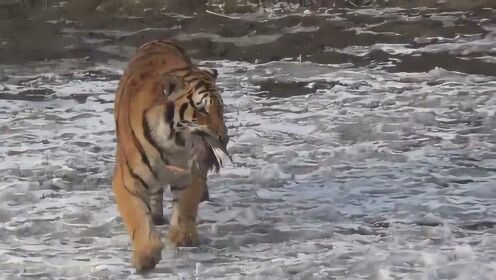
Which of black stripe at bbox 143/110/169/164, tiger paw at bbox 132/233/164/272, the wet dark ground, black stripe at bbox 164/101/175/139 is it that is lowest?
the wet dark ground

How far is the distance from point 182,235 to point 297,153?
228 centimetres

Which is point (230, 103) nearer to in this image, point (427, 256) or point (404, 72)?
point (404, 72)

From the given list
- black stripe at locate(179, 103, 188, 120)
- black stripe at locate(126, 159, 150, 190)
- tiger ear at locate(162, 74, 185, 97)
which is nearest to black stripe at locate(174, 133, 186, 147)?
black stripe at locate(179, 103, 188, 120)

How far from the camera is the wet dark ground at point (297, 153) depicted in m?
5.53

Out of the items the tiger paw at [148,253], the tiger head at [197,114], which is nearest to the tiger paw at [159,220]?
the tiger paw at [148,253]

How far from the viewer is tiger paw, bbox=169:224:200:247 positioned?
5.59m

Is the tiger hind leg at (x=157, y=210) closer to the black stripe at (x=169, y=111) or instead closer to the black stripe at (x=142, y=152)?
the black stripe at (x=142, y=152)

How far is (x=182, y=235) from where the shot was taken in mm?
5590

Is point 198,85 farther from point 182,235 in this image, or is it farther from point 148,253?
point 182,235

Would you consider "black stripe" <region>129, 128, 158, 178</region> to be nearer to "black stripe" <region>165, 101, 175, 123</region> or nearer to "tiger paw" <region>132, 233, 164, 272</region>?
"black stripe" <region>165, 101, 175, 123</region>

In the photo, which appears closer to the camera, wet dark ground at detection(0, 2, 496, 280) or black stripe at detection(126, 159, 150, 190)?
black stripe at detection(126, 159, 150, 190)

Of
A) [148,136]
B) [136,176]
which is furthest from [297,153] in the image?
[148,136]

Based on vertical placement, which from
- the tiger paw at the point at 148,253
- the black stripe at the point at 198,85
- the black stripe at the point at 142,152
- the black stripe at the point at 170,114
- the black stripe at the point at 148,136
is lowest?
the tiger paw at the point at 148,253

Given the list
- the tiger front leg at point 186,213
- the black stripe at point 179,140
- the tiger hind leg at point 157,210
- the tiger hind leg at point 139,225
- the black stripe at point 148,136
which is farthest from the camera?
the tiger hind leg at point 157,210
